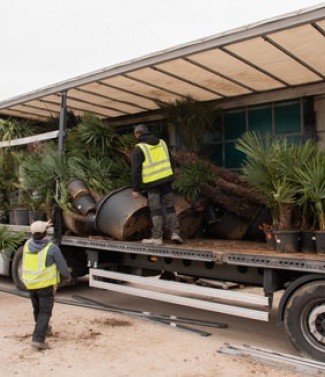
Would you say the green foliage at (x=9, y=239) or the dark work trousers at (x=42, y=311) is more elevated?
the green foliage at (x=9, y=239)

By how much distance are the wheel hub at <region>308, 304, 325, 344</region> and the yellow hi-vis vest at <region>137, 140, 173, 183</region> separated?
2.65 meters

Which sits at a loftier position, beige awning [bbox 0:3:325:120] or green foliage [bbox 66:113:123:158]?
beige awning [bbox 0:3:325:120]

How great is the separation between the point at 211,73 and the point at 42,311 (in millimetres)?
3996

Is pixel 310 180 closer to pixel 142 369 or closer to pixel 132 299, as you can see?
pixel 142 369

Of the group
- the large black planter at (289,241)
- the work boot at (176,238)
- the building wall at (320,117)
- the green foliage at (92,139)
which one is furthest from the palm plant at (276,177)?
the green foliage at (92,139)

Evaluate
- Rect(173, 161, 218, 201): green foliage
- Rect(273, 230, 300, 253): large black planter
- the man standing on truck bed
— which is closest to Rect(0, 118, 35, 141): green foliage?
the man standing on truck bed

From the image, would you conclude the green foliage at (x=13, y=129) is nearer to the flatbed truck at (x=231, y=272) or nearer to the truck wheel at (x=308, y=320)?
the flatbed truck at (x=231, y=272)

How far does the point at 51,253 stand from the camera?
5188 millimetres

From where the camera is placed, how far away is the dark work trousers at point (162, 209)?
637cm

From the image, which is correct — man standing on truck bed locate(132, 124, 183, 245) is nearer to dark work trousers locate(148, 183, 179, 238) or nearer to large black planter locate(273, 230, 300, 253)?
dark work trousers locate(148, 183, 179, 238)

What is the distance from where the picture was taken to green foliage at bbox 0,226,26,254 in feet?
26.6

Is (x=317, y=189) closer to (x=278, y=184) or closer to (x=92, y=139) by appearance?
(x=278, y=184)

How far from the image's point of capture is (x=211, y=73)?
273 inches

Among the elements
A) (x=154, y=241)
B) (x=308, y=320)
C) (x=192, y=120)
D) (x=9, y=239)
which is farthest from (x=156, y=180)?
(x=9, y=239)
